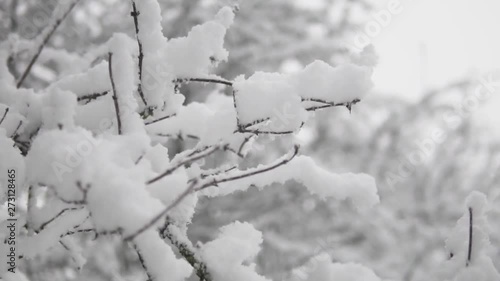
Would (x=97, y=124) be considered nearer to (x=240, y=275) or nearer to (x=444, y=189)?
(x=240, y=275)

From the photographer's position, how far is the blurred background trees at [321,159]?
3379 millimetres

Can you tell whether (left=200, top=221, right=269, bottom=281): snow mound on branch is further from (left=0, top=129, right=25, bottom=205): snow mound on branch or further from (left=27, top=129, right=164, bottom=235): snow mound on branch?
(left=0, top=129, right=25, bottom=205): snow mound on branch

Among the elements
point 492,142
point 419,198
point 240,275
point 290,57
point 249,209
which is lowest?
point 240,275

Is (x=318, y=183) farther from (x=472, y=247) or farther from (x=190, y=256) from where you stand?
(x=472, y=247)

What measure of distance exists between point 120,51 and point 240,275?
538mm

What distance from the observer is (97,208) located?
640 mm

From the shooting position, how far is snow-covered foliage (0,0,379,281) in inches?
26.8

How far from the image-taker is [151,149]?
0.87 m

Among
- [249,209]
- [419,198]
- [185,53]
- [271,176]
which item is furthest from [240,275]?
[419,198]

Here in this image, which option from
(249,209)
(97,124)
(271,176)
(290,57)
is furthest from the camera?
(290,57)

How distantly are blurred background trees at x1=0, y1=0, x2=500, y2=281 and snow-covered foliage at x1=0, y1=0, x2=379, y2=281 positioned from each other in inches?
80.2

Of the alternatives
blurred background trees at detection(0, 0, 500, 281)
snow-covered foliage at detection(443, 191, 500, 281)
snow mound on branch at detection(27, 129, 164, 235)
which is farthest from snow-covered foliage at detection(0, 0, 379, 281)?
blurred background trees at detection(0, 0, 500, 281)

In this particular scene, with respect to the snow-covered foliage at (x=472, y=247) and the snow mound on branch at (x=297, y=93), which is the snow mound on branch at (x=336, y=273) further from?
the snow mound on branch at (x=297, y=93)

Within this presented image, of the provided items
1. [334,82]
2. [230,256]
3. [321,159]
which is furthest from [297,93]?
[321,159]
